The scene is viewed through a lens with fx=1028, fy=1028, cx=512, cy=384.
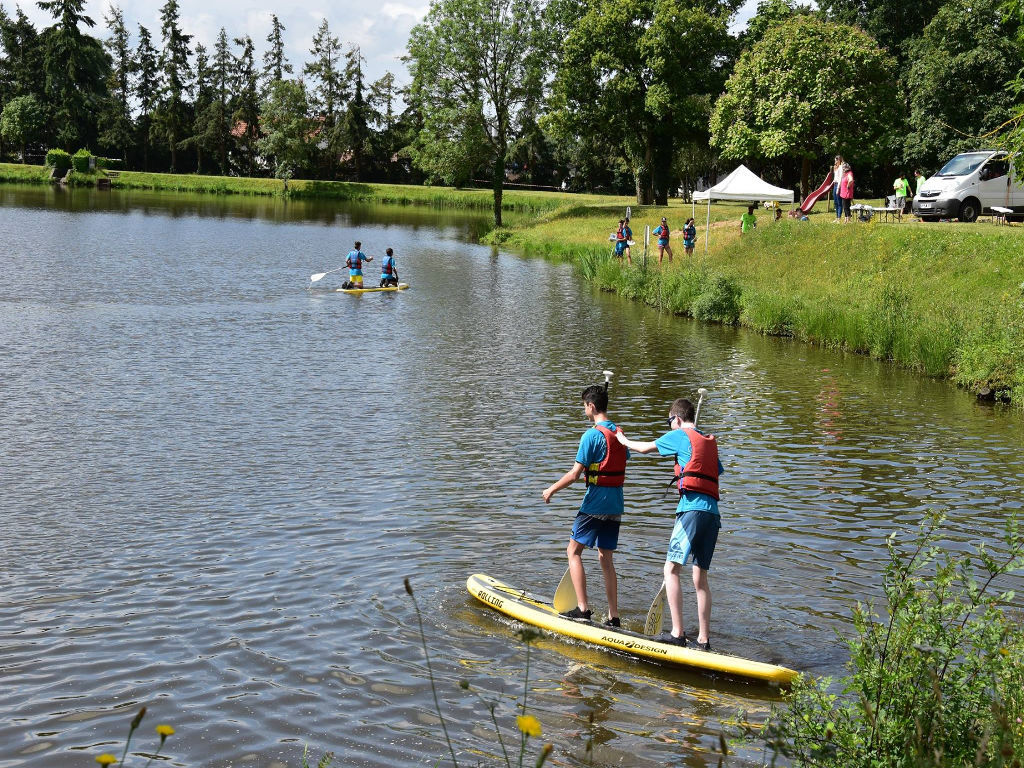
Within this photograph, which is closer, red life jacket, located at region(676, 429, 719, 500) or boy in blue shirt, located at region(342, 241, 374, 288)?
red life jacket, located at region(676, 429, 719, 500)

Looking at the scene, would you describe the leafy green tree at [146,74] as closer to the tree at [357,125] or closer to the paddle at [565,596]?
the tree at [357,125]

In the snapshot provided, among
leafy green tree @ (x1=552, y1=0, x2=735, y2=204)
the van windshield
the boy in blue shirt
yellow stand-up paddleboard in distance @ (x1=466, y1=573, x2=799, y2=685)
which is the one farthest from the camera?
leafy green tree @ (x1=552, y1=0, x2=735, y2=204)

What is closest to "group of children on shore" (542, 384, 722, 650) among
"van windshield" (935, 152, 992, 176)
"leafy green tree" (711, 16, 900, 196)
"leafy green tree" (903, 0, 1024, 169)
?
"van windshield" (935, 152, 992, 176)

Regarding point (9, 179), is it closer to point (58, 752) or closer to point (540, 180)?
point (540, 180)

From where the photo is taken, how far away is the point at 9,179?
309ft

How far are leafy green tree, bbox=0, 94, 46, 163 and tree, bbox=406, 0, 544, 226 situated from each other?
2015 inches

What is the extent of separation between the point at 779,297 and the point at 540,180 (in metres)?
75.0

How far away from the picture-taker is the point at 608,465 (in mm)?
9039

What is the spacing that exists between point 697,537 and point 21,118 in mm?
104821

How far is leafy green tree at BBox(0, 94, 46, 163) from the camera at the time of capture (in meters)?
97.6

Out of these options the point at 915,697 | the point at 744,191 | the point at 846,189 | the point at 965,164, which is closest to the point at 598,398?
the point at 915,697

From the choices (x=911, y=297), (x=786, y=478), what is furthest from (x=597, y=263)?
(x=786, y=478)

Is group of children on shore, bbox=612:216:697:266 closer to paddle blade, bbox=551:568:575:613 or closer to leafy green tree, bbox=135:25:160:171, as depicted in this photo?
paddle blade, bbox=551:568:575:613

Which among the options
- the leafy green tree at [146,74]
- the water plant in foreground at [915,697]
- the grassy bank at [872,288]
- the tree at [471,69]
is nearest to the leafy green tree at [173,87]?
the leafy green tree at [146,74]
